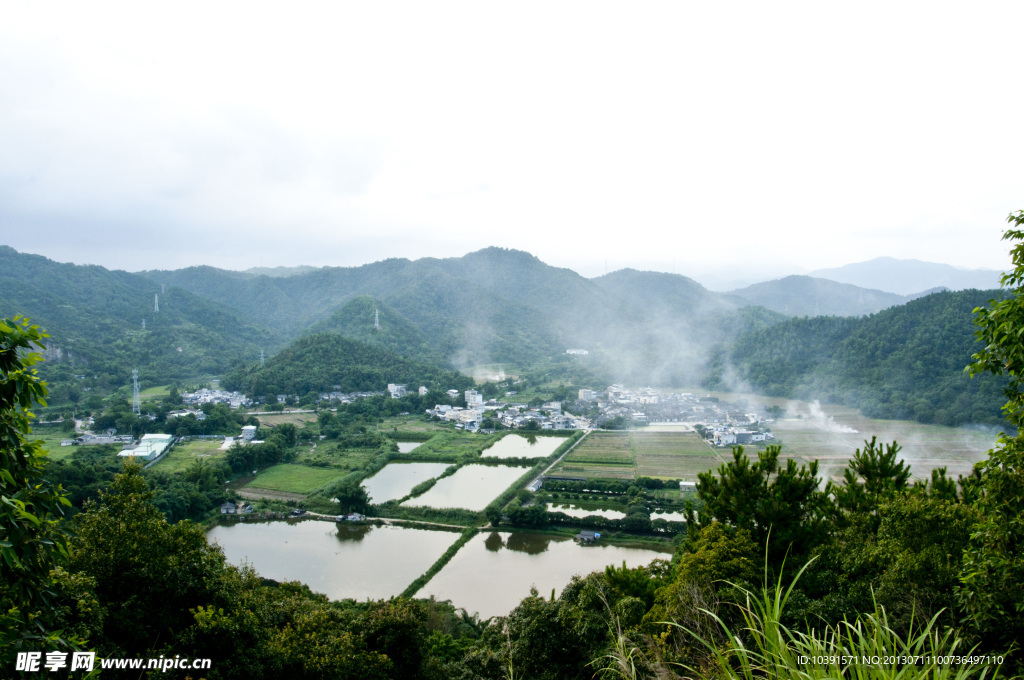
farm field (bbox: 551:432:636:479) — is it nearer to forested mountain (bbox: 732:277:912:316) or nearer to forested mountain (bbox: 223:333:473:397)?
forested mountain (bbox: 223:333:473:397)

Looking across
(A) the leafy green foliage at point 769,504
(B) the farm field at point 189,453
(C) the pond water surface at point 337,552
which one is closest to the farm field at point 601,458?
(C) the pond water surface at point 337,552

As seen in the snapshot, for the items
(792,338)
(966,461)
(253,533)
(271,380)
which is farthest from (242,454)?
(792,338)

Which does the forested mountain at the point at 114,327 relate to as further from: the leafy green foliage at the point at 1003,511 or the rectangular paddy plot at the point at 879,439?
the leafy green foliage at the point at 1003,511

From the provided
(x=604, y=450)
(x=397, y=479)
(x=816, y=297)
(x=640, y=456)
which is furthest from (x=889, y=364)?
(x=816, y=297)

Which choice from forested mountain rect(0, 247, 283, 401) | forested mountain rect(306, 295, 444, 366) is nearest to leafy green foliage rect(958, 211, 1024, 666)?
forested mountain rect(0, 247, 283, 401)

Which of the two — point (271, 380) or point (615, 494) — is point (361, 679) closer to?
point (615, 494)

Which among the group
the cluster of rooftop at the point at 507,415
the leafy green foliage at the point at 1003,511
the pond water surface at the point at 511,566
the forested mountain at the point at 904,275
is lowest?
the pond water surface at the point at 511,566
